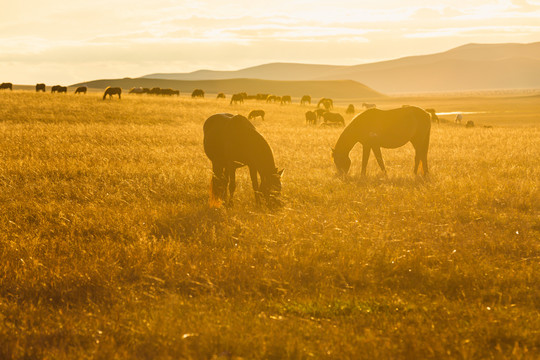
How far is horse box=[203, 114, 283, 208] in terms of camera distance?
8.64 metres

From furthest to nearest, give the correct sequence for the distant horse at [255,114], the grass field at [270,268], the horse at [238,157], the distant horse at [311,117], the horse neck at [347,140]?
1. the distant horse at [311,117]
2. the distant horse at [255,114]
3. the horse neck at [347,140]
4. the horse at [238,157]
5. the grass field at [270,268]

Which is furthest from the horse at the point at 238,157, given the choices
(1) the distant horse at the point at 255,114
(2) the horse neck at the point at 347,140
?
(1) the distant horse at the point at 255,114

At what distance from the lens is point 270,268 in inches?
234

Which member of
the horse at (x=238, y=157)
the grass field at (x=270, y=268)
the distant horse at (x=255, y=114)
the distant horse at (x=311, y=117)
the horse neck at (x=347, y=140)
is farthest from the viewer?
the distant horse at (x=311, y=117)

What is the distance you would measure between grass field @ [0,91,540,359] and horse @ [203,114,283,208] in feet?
1.40

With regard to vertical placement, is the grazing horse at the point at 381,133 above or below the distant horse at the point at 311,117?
below

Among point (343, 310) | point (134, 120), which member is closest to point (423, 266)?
point (343, 310)

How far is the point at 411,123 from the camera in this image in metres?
12.7

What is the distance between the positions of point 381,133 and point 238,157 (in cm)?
503

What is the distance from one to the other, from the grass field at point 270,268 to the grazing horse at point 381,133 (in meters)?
0.79

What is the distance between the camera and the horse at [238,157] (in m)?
8.64

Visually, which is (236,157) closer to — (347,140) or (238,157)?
(238,157)

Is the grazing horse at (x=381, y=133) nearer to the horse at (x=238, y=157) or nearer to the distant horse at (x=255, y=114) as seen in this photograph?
the horse at (x=238, y=157)

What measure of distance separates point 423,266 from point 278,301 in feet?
6.48
